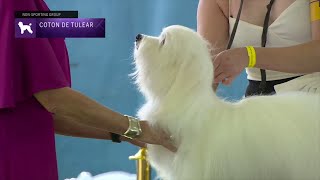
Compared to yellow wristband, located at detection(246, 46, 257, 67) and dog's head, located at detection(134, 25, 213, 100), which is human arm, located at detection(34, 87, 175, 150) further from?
yellow wristband, located at detection(246, 46, 257, 67)

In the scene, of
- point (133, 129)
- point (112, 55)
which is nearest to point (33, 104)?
point (133, 129)

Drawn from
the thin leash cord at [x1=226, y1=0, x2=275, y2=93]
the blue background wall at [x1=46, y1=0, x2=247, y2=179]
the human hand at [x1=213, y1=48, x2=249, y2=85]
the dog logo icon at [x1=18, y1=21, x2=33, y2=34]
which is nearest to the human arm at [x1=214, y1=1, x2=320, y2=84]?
the human hand at [x1=213, y1=48, x2=249, y2=85]

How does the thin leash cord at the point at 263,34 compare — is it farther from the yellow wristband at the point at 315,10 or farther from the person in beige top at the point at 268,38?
the yellow wristband at the point at 315,10

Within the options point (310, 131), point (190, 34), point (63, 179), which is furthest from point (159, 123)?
point (63, 179)

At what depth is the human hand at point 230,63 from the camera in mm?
1424

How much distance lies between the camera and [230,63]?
142cm

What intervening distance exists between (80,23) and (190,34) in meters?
0.32

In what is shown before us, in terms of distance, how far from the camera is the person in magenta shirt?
109 cm

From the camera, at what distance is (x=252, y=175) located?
1.28 m

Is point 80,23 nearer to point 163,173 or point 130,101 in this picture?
point 163,173

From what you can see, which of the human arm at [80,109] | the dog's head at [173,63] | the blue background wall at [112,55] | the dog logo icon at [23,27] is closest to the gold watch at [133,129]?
the human arm at [80,109]

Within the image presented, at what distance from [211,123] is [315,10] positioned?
20.7 inches

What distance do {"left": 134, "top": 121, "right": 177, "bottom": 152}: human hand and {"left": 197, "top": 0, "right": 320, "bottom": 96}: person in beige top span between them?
260 mm

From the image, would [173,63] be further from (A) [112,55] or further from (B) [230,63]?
(A) [112,55]
